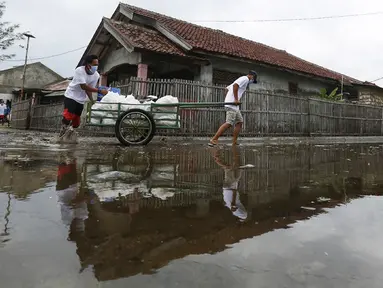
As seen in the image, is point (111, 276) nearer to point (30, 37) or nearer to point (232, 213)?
point (232, 213)

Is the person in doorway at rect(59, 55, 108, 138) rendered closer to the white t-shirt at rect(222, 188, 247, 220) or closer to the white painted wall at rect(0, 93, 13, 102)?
the white t-shirt at rect(222, 188, 247, 220)

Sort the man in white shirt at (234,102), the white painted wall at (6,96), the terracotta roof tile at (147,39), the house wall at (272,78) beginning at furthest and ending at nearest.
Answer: the white painted wall at (6,96) → the house wall at (272,78) → the terracotta roof tile at (147,39) → the man in white shirt at (234,102)

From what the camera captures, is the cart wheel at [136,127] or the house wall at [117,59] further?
the house wall at [117,59]

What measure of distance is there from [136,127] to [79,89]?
1348mm

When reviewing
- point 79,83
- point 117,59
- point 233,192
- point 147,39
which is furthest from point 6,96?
point 233,192

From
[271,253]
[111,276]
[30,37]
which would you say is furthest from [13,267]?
[30,37]

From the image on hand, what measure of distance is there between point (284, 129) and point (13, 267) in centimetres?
1175

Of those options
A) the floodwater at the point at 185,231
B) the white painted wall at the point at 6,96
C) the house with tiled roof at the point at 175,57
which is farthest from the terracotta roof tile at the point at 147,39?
the white painted wall at the point at 6,96

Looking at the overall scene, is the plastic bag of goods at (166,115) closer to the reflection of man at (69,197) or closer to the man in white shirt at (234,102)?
the man in white shirt at (234,102)

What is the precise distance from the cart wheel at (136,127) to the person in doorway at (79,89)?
0.72 metres

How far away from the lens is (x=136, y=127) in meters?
6.66

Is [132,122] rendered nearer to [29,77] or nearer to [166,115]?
[166,115]

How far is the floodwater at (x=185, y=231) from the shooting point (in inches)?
45.9

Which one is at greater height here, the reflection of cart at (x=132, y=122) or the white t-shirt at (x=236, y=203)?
the reflection of cart at (x=132, y=122)
